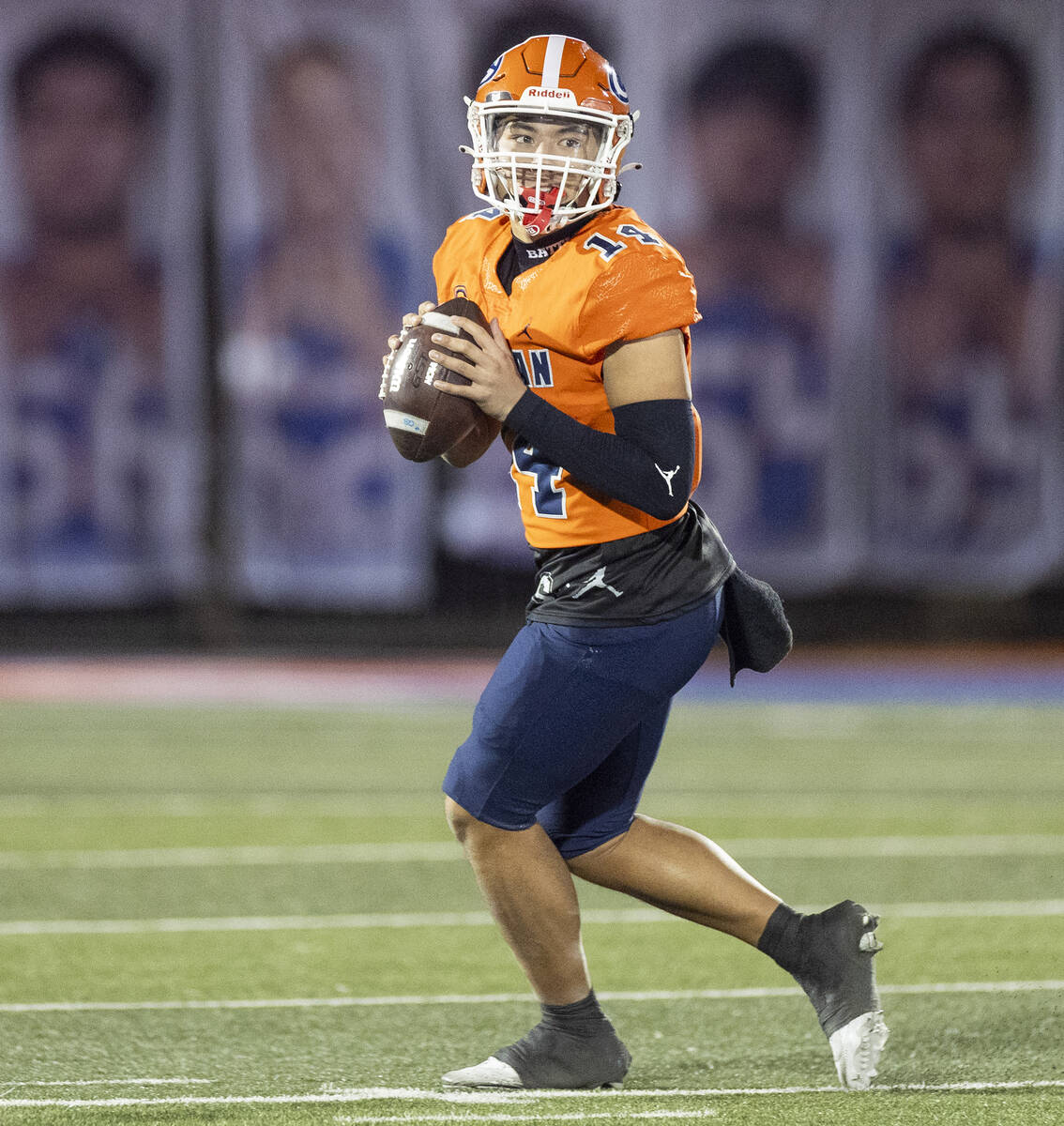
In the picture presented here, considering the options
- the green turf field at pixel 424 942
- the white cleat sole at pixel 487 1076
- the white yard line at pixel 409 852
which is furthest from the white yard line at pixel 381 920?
the white cleat sole at pixel 487 1076

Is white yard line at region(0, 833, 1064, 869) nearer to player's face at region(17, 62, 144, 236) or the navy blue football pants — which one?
the navy blue football pants

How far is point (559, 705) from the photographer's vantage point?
326 centimetres

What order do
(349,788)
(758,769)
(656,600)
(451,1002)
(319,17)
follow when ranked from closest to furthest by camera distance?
(656,600) → (451,1002) → (349,788) → (758,769) → (319,17)

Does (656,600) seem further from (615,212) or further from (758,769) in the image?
(758,769)

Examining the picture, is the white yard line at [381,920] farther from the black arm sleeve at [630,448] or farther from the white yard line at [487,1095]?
the black arm sleeve at [630,448]

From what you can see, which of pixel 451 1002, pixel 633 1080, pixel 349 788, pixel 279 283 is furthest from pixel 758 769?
pixel 279 283

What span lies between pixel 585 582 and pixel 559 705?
0.70 feet

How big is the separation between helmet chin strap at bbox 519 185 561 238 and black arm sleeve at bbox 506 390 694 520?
1.05ft

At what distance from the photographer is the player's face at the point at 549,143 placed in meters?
3.30

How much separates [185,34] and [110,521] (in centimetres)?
318

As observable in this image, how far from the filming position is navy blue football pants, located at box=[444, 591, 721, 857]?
3258mm

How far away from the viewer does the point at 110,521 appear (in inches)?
503

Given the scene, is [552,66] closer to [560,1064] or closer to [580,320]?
[580,320]

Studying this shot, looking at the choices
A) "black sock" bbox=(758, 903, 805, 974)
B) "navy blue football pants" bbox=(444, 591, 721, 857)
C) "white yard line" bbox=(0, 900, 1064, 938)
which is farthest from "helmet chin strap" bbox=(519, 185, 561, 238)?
"white yard line" bbox=(0, 900, 1064, 938)
